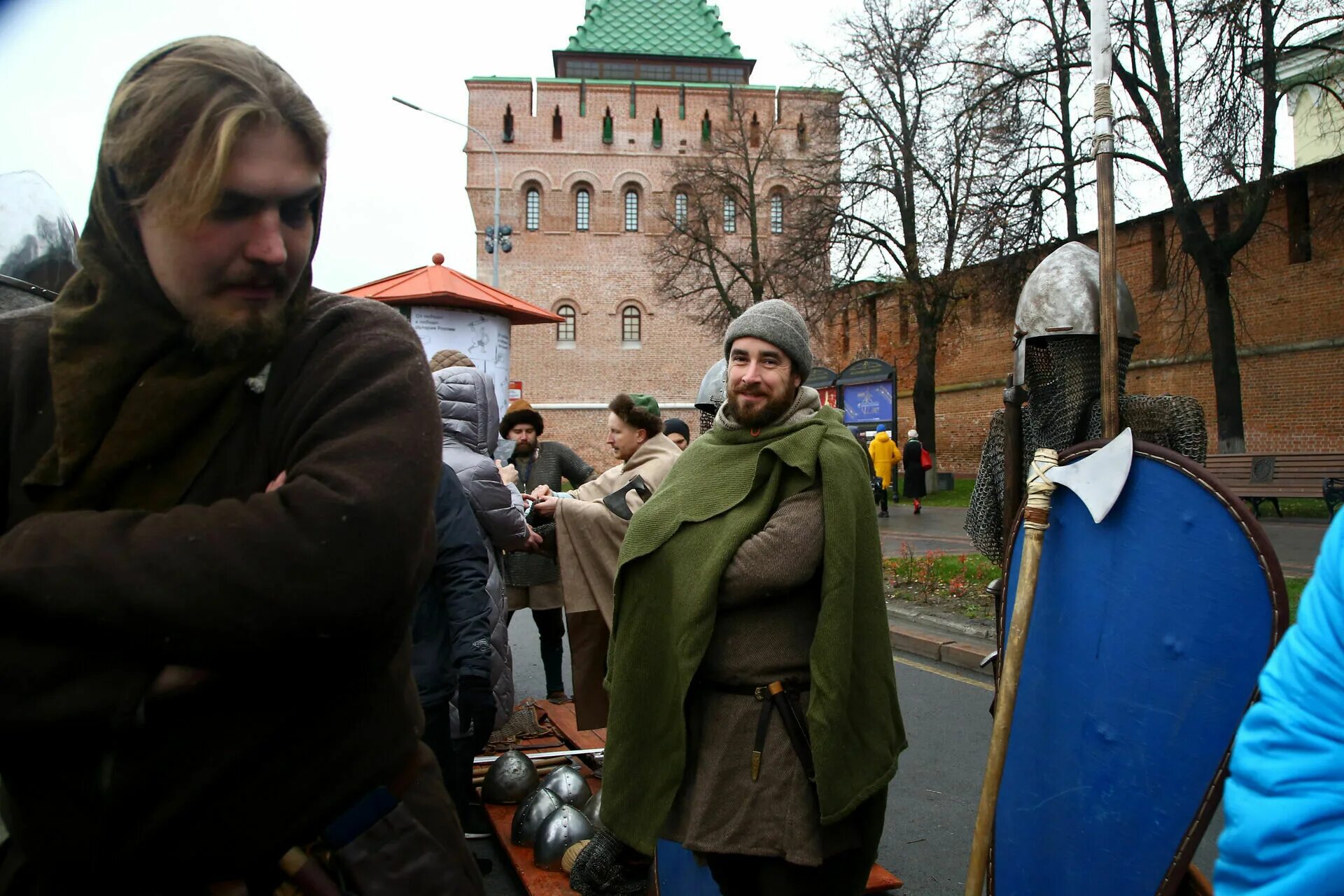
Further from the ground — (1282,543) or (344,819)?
(344,819)

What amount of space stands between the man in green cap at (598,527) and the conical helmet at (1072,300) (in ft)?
4.73

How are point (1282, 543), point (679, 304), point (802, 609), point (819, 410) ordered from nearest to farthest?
point (802, 609) < point (819, 410) < point (1282, 543) < point (679, 304)

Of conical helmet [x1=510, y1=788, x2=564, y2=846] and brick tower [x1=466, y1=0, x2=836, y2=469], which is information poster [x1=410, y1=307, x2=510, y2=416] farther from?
brick tower [x1=466, y1=0, x2=836, y2=469]

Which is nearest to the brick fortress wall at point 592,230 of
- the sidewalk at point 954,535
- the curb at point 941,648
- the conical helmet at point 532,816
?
the sidewalk at point 954,535

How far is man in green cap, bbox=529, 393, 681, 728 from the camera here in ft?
13.3

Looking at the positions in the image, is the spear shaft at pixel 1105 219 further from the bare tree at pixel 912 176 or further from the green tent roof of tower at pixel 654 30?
the green tent roof of tower at pixel 654 30

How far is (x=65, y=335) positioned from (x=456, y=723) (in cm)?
295

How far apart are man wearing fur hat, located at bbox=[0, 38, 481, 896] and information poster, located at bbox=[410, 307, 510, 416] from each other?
7.67m

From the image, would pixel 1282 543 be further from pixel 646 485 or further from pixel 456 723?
pixel 456 723

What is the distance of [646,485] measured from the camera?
173 inches

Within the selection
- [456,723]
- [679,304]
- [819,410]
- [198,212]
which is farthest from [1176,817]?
[679,304]

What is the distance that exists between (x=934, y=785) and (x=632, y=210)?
40.4 meters

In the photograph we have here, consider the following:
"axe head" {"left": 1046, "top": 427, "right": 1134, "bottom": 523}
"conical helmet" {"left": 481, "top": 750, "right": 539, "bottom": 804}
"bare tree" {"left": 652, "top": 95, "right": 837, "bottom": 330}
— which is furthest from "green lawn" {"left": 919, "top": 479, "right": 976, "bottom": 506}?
"axe head" {"left": 1046, "top": 427, "right": 1134, "bottom": 523}

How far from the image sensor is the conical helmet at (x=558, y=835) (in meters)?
3.53
